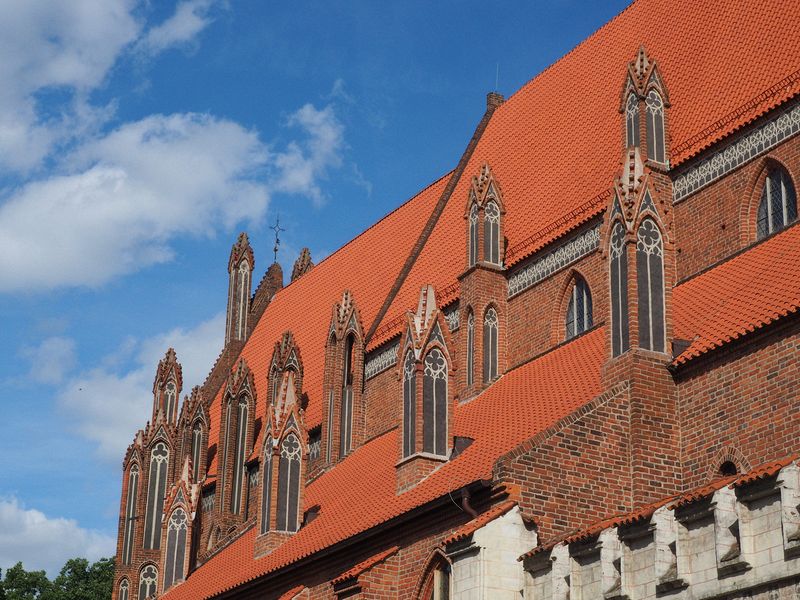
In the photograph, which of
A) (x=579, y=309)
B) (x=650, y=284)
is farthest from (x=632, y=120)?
(x=650, y=284)

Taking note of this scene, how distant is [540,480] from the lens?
16219 millimetres

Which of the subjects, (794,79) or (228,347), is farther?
(228,347)

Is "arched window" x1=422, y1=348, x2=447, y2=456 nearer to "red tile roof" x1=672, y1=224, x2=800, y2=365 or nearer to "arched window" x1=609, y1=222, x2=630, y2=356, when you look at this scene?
"arched window" x1=609, y1=222, x2=630, y2=356

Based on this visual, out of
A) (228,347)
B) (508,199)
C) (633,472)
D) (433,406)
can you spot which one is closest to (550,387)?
(433,406)

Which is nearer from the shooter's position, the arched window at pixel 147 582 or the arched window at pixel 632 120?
the arched window at pixel 632 120

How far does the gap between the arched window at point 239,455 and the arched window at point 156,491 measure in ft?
6.60

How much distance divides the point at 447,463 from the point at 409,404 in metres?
1.25

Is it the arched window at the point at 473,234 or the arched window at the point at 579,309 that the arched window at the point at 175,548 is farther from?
the arched window at the point at 579,309

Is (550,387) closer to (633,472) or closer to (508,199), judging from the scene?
(633,472)

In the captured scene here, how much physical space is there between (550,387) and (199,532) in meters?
11.1

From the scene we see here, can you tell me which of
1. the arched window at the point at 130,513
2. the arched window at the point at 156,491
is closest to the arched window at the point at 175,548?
the arched window at the point at 156,491

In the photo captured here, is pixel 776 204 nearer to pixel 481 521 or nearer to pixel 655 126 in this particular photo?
pixel 655 126

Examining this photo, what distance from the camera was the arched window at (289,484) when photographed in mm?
22886

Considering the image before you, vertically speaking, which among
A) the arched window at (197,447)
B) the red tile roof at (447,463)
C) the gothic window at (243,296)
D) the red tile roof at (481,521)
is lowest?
the red tile roof at (481,521)
